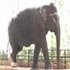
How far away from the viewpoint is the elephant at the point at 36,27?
1.60 metres

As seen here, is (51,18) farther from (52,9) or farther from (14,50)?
(14,50)

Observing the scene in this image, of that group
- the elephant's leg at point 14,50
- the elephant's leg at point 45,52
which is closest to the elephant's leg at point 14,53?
the elephant's leg at point 14,50

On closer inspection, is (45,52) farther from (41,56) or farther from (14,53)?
(14,53)

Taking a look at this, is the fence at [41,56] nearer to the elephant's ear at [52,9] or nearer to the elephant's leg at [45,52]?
the elephant's leg at [45,52]

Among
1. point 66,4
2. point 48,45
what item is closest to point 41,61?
point 48,45

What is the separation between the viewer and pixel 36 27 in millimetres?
1616

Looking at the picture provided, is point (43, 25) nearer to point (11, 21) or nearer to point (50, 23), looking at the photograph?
point (50, 23)

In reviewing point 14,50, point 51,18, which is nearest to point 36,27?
point 51,18

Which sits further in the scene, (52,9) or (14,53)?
(14,53)

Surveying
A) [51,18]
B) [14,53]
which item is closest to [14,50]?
[14,53]

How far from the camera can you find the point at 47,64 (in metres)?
1.64

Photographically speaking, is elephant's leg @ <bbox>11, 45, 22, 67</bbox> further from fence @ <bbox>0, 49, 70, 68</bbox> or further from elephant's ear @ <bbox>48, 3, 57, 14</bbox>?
elephant's ear @ <bbox>48, 3, 57, 14</bbox>

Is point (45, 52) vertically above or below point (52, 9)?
below

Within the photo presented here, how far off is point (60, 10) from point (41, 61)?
0.28 metres
